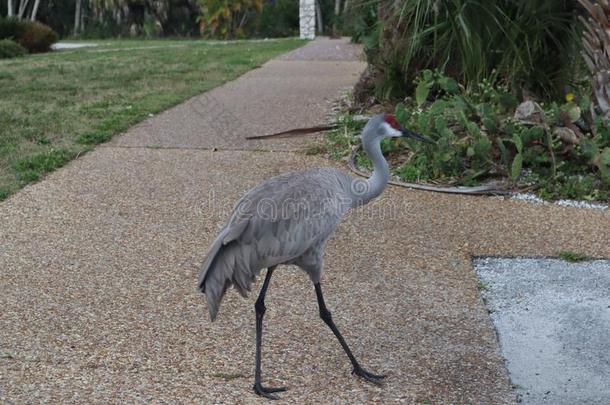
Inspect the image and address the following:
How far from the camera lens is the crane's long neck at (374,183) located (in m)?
4.12

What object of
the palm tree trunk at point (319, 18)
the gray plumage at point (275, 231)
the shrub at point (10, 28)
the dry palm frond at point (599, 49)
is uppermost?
the dry palm frond at point (599, 49)

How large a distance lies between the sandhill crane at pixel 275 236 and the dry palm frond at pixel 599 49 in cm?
378

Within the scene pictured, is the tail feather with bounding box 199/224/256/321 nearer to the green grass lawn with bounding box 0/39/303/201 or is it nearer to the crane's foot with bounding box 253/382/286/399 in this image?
the crane's foot with bounding box 253/382/286/399

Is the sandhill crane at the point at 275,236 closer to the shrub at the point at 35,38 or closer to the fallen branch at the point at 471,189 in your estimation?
the fallen branch at the point at 471,189

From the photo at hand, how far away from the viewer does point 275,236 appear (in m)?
3.73

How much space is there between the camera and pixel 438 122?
6.71 meters

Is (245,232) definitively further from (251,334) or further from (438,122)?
(438,122)

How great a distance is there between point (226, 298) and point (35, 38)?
17792 millimetres

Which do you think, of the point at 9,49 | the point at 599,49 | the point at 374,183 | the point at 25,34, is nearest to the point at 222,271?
the point at 374,183

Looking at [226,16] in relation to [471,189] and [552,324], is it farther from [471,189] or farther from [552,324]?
[552,324]

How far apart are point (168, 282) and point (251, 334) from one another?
34.6 inches

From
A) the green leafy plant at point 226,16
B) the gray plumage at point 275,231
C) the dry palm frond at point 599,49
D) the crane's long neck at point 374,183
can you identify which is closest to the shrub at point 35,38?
the green leafy plant at point 226,16

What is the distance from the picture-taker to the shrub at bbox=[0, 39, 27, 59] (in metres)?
18.3

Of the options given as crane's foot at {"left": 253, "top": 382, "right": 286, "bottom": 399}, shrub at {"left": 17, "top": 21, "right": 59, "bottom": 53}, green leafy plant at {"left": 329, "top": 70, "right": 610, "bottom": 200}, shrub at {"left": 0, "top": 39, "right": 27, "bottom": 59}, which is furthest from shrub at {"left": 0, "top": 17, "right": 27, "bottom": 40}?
crane's foot at {"left": 253, "top": 382, "right": 286, "bottom": 399}
